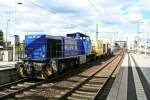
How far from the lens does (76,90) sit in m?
14.5

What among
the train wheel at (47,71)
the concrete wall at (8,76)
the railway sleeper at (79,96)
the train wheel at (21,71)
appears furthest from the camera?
the train wheel at (21,71)

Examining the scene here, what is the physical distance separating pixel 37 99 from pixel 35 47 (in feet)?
25.3

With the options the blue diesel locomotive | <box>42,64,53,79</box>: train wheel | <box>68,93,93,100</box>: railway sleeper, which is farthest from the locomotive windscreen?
<box>68,93,93,100</box>: railway sleeper

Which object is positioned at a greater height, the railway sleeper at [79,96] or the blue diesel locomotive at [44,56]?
the blue diesel locomotive at [44,56]

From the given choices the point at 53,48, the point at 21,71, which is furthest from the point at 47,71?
the point at 53,48

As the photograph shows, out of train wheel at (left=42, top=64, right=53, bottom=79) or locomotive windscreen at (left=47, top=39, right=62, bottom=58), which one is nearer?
train wheel at (left=42, top=64, right=53, bottom=79)

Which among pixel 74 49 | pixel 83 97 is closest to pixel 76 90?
pixel 83 97

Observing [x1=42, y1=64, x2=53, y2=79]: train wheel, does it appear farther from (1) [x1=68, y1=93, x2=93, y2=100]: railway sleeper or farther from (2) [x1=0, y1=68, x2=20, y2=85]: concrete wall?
(1) [x1=68, y1=93, x2=93, y2=100]: railway sleeper

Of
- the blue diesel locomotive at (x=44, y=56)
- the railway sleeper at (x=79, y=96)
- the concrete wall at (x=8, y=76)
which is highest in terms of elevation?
the blue diesel locomotive at (x=44, y=56)

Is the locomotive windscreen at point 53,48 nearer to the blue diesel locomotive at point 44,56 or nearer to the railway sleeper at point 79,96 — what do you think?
the blue diesel locomotive at point 44,56

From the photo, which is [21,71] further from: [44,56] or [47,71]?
[44,56]

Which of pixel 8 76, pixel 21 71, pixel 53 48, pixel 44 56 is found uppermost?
pixel 53 48

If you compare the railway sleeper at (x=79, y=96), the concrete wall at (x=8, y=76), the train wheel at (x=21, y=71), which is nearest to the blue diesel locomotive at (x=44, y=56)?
the train wheel at (x=21, y=71)

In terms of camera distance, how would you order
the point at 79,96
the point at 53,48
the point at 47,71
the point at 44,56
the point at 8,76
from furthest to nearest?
the point at 53,48
the point at 44,56
the point at 8,76
the point at 47,71
the point at 79,96
